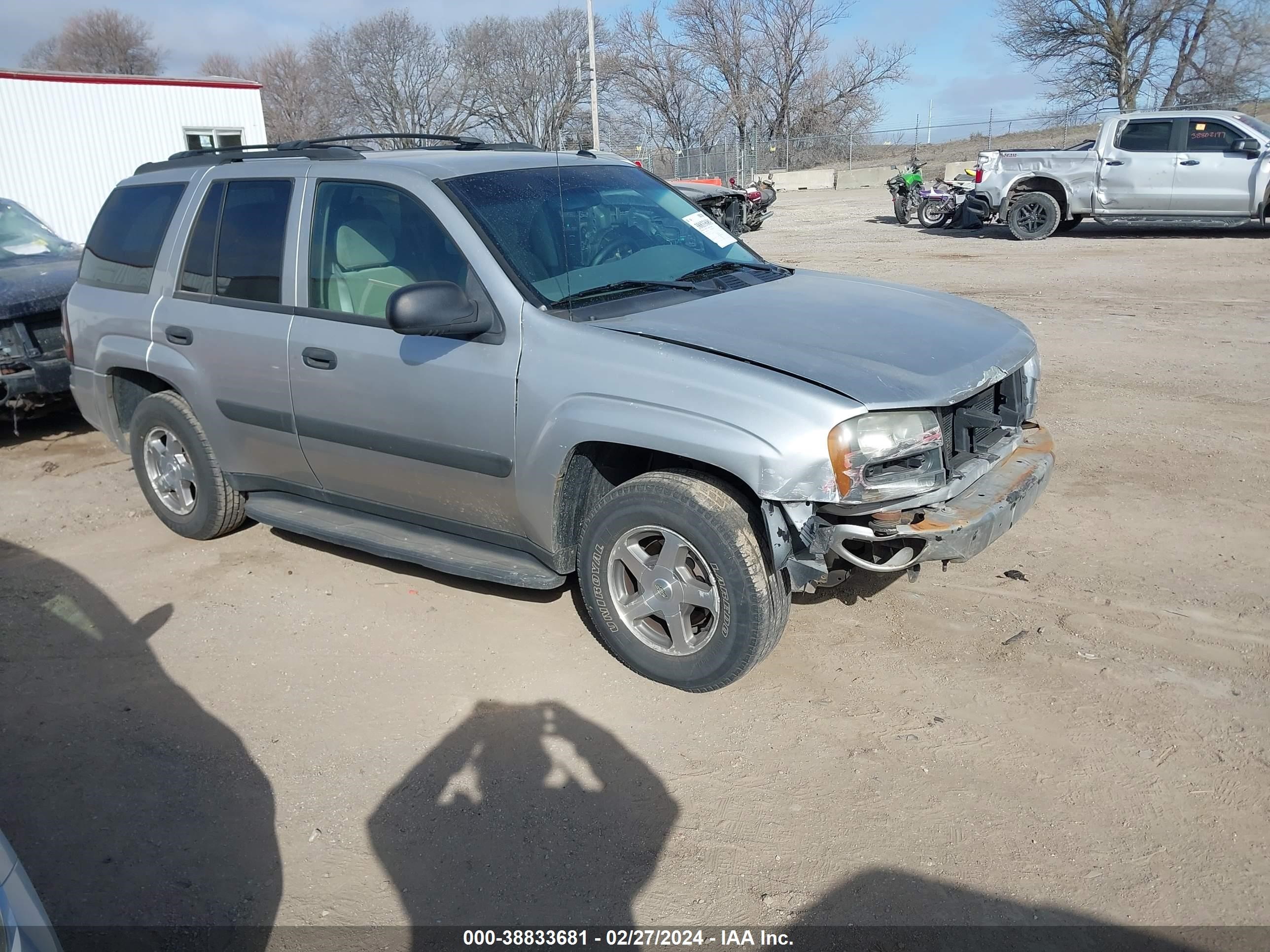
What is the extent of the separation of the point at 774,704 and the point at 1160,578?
196 centimetres

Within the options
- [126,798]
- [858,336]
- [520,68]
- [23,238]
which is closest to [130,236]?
[126,798]

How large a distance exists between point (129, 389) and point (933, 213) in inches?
698

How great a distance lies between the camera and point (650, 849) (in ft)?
9.80

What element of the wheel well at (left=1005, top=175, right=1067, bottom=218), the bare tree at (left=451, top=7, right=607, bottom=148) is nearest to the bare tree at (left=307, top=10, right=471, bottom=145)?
the bare tree at (left=451, top=7, right=607, bottom=148)

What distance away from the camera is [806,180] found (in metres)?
37.7

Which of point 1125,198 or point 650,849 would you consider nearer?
point 650,849

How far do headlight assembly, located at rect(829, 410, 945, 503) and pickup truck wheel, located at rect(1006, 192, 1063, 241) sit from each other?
15.3 meters

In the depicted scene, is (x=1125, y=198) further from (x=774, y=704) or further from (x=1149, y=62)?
(x=1149, y=62)

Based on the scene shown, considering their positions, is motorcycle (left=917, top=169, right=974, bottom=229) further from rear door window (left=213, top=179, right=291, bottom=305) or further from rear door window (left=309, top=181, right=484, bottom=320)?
rear door window (left=309, top=181, right=484, bottom=320)

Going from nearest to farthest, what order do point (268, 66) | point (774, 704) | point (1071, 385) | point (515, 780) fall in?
point (515, 780) < point (774, 704) < point (1071, 385) < point (268, 66)

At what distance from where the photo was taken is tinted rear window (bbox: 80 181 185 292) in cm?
517

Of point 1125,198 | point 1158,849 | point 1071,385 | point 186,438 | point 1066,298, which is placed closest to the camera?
point 1158,849

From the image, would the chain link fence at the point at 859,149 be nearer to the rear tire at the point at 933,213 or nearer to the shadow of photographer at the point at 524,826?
the rear tire at the point at 933,213

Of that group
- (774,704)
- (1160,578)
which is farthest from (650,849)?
(1160,578)
